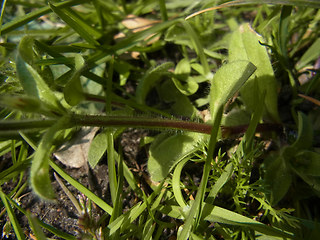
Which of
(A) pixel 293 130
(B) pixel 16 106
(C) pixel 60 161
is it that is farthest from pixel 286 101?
(B) pixel 16 106

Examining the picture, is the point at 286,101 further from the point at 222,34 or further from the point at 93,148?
the point at 93,148

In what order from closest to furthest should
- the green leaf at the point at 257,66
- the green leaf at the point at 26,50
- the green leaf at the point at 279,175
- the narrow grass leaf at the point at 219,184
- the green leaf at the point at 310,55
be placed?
the green leaf at the point at 26,50 → the narrow grass leaf at the point at 219,184 → the green leaf at the point at 279,175 → the green leaf at the point at 257,66 → the green leaf at the point at 310,55

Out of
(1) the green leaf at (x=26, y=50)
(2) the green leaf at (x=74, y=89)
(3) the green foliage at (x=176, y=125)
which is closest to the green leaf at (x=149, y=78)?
(3) the green foliage at (x=176, y=125)

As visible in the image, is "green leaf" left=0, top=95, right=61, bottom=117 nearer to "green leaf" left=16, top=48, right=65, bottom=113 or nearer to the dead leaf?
"green leaf" left=16, top=48, right=65, bottom=113

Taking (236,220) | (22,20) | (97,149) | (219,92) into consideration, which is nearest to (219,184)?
(236,220)

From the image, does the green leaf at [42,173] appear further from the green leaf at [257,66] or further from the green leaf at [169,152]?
the green leaf at [257,66]

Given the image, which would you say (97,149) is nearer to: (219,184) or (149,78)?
(149,78)

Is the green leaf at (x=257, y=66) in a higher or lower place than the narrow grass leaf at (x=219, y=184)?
higher
